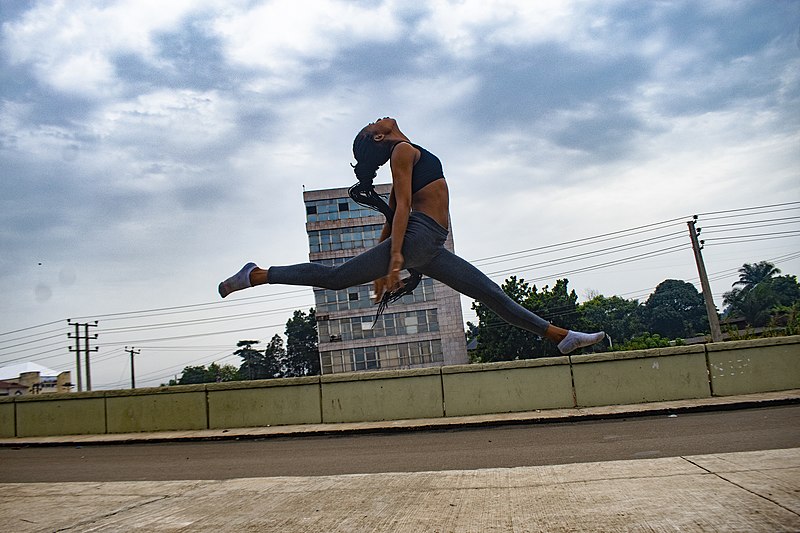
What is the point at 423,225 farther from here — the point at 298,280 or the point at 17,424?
the point at 17,424

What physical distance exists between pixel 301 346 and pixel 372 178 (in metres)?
89.5

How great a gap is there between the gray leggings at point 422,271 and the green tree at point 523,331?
1367 inches

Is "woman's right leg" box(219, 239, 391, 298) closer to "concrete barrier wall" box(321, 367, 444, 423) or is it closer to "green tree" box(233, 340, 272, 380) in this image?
"concrete barrier wall" box(321, 367, 444, 423)

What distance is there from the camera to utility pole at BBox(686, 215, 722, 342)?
30531mm

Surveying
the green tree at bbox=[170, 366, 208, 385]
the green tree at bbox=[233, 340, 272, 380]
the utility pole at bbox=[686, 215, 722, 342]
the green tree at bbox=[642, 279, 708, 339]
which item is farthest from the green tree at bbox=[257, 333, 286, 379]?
the utility pole at bbox=[686, 215, 722, 342]

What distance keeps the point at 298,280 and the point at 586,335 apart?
2393mm

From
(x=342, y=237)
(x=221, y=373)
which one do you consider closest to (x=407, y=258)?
(x=342, y=237)

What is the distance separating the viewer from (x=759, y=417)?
39.0ft

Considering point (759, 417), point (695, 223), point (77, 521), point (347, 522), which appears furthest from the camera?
point (695, 223)

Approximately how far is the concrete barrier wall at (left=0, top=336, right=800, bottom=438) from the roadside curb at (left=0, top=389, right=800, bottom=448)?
426mm

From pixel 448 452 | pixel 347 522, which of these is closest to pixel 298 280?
pixel 347 522

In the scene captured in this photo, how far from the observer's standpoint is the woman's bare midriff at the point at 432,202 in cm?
509

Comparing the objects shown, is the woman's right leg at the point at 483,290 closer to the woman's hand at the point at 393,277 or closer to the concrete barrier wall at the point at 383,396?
the woman's hand at the point at 393,277

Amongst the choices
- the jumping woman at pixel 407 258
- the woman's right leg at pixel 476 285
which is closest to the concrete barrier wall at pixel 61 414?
the jumping woman at pixel 407 258
